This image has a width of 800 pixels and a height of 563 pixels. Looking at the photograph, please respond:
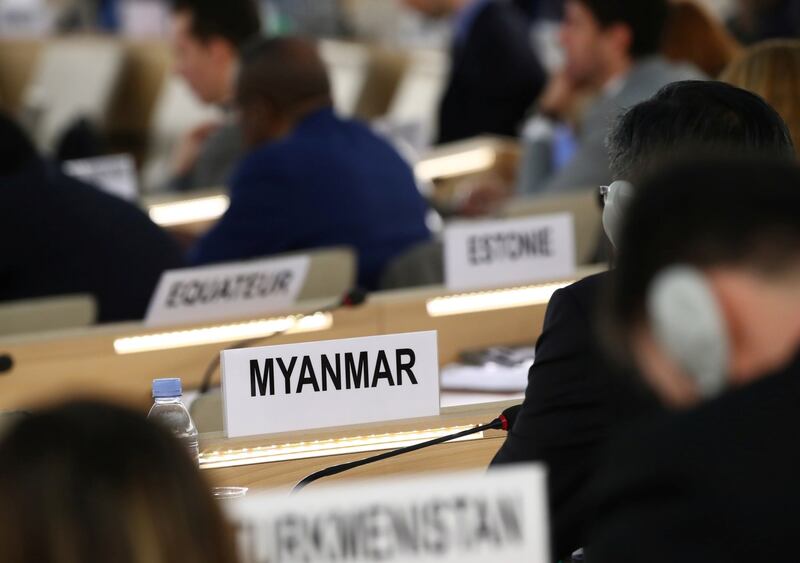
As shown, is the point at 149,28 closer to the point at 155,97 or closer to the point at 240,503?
the point at 155,97

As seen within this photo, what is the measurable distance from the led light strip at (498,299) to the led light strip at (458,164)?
8.04 ft

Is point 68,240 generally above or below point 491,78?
below

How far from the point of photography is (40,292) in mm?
3424

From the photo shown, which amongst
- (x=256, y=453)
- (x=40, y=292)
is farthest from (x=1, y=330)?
(x=256, y=453)

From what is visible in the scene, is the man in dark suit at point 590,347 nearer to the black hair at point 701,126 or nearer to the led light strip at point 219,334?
the black hair at point 701,126

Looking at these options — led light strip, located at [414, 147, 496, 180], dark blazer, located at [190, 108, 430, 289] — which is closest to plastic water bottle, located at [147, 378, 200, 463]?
dark blazer, located at [190, 108, 430, 289]

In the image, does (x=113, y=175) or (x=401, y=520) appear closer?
(x=401, y=520)

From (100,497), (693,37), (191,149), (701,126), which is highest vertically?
(693,37)

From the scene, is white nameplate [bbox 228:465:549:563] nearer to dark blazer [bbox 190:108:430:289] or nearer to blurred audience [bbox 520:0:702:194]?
dark blazer [bbox 190:108:430:289]

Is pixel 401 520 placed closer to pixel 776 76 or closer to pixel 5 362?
pixel 5 362

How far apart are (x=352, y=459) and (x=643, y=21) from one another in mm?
2744

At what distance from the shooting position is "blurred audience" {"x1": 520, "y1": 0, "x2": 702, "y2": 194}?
4203mm

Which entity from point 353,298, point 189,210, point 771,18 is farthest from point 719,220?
point 771,18

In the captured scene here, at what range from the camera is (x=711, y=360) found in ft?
2.87
